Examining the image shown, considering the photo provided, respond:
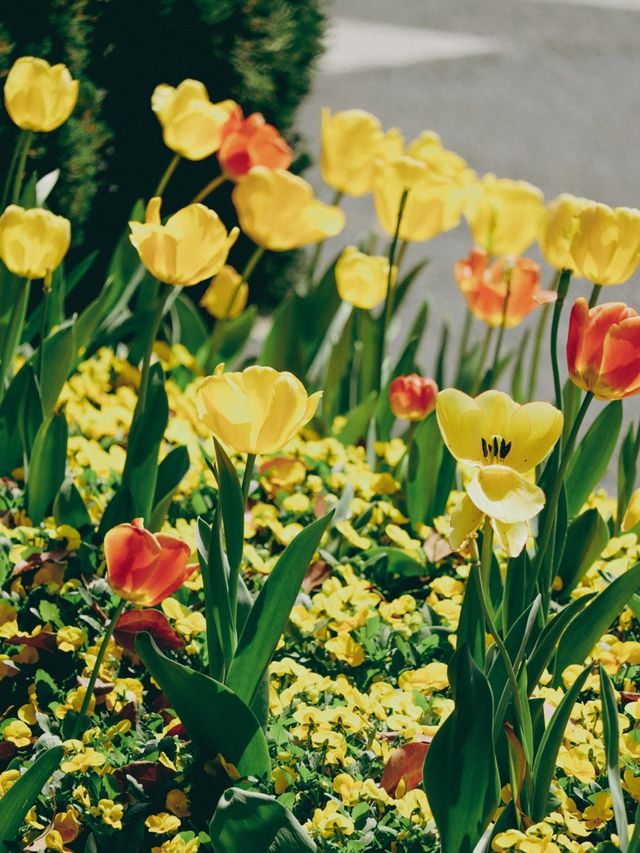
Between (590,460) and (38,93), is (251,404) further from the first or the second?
(38,93)

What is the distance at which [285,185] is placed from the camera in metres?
2.42

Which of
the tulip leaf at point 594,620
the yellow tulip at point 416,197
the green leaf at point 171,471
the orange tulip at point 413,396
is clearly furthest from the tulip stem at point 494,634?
the yellow tulip at point 416,197

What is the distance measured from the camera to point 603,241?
1.76m

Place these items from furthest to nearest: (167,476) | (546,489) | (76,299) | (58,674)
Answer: (76,299), (167,476), (58,674), (546,489)

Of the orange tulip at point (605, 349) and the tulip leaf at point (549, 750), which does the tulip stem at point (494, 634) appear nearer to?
the tulip leaf at point (549, 750)

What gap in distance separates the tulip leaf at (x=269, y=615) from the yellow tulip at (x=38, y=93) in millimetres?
1201

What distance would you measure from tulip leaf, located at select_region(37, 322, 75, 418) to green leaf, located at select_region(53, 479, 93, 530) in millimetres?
199

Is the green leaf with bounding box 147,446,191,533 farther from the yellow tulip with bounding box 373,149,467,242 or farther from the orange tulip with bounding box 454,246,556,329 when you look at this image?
the orange tulip with bounding box 454,246,556,329

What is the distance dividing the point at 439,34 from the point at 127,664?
8.16 m

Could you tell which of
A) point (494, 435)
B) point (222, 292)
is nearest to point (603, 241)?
point (494, 435)

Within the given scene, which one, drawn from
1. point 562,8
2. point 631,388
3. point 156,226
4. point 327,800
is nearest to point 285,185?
point 156,226

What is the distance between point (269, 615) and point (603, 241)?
0.73m

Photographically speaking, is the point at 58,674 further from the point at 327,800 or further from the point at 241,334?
the point at 241,334

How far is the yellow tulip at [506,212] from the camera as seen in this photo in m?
2.76
